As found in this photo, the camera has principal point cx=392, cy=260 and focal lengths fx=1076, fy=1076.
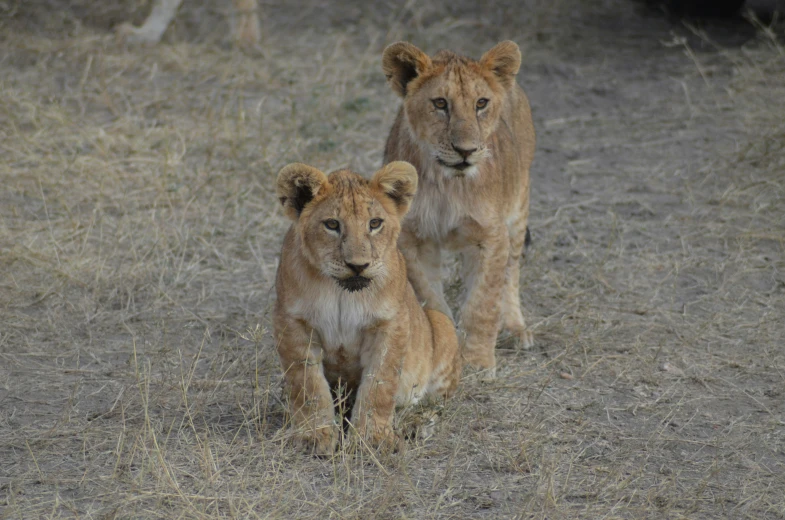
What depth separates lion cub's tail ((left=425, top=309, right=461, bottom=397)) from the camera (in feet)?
16.9

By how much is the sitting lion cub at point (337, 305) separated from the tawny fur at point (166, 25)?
21.7 feet

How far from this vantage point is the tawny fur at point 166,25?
1073 cm

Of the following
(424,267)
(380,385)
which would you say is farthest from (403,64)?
(380,385)

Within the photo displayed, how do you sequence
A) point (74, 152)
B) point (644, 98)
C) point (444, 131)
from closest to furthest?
1. point (444, 131)
2. point (74, 152)
3. point (644, 98)

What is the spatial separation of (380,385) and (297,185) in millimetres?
919

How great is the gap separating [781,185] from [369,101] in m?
3.76

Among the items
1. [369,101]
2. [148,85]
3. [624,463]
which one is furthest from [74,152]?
[624,463]

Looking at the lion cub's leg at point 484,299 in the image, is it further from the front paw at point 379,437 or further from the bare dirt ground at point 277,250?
the front paw at point 379,437

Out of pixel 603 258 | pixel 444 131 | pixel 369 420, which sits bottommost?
pixel 603 258

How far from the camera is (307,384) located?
4.57 m

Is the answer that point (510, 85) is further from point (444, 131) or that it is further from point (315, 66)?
point (315, 66)

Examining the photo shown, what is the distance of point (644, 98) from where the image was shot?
10586 millimetres

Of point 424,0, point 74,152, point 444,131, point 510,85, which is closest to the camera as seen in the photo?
point 444,131

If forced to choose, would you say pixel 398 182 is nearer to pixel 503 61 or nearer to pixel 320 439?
pixel 320 439
